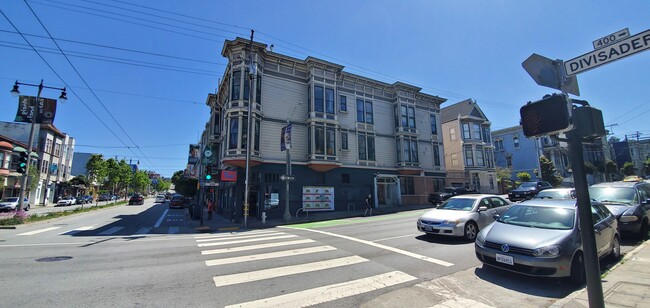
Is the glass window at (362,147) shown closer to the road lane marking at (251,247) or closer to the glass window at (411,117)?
the glass window at (411,117)

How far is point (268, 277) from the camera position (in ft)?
19.8

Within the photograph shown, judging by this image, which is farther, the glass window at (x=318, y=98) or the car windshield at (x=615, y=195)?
the glass window at (x=318, y=98)

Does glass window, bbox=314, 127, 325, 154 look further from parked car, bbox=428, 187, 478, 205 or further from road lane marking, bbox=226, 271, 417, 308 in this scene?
road lane marking, bbox=226, 271, 417, 308

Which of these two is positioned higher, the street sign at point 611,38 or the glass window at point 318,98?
the glass window at point 318,98

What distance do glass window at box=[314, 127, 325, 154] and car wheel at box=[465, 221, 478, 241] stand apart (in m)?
14.6

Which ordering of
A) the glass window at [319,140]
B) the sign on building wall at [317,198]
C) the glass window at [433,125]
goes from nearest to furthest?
the sign on building wall at [317,198] → the glass window at [319,140] → the glass window at [433,125]

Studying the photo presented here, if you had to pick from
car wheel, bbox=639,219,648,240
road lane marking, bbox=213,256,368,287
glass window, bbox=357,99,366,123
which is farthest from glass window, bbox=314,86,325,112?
car wheel, bbox=639,219,648,240

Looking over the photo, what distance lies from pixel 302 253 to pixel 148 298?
13.5ft

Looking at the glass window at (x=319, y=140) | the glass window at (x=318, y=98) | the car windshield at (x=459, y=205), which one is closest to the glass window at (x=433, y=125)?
the glass window at (x=318, y=98)

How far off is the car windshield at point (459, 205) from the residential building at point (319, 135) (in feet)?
37.8

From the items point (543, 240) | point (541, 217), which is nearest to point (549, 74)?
point (543, 240)

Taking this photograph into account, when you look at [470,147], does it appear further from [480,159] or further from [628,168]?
[628,168]

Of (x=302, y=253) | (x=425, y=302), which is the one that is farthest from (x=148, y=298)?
(x=425, y=302)

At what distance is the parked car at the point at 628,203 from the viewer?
28.4 ft
